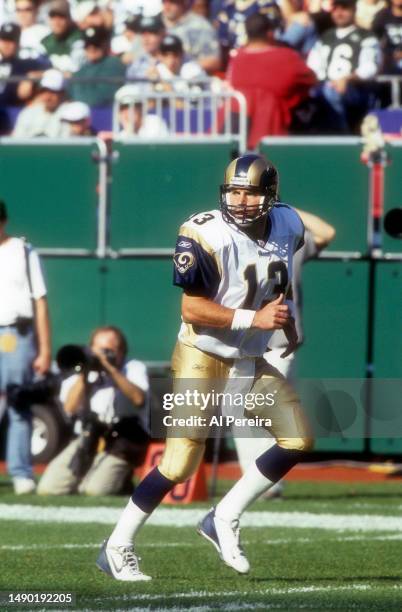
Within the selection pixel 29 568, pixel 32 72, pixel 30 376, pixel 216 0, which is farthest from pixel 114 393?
pixel 216 0

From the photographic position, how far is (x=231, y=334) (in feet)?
21.7

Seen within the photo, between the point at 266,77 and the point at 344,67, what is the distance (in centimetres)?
131

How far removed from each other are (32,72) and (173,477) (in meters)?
9.08

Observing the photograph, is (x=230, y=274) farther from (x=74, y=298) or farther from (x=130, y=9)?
(x=130, y=9)

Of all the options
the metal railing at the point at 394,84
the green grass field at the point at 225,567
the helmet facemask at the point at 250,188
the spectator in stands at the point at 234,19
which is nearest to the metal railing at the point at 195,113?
the metal railing at the point at 394,84

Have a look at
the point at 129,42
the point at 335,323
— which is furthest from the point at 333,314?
the point at 129,42

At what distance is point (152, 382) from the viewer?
1159 centimetres

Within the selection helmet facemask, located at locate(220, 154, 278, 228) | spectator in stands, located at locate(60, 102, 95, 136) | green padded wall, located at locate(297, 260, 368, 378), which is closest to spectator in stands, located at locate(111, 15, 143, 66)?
spectator in stands, located at locate(60, 102, 95, 136)

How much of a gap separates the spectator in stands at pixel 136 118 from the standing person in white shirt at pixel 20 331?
227 cm

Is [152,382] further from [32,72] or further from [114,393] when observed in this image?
[32,72]

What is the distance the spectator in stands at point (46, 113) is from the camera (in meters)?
13.3

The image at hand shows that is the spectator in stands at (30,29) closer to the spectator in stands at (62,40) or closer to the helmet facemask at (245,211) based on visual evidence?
the spectator in stands at (62,40)

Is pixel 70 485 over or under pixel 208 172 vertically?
under

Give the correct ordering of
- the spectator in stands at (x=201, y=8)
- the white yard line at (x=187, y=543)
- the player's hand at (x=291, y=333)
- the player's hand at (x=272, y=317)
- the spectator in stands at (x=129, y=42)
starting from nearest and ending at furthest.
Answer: the player's hand at (x=272, y=317)
the player's hand at (x=291, y=333)
the white yard line at (x=187, y=543)
the spectator in stands at (x=129, y=42)
the spectator in stands at (x=201, y=8)
